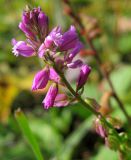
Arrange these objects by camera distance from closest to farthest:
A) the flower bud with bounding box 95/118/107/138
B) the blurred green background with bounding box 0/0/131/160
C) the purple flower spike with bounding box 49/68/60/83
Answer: the purple flower spike with bounding box 49/68/60/83 → the flower bud with bounding box 95/118/107/138 → the blurred green background with bounding box 0/0/131/160

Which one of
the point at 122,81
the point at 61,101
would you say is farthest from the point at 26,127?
the point at 122,81

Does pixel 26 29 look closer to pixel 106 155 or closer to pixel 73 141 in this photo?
pixel 106 155

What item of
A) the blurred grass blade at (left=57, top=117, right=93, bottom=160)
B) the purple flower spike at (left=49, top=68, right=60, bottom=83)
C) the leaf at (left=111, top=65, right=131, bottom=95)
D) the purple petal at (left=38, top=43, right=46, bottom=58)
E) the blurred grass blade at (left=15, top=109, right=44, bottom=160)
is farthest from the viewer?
the leaf at (left=111, top=65, right=131, bottom=95)

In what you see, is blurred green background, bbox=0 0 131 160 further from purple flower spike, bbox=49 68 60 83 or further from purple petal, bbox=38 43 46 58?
purple petal, bbox=38 43 46 58

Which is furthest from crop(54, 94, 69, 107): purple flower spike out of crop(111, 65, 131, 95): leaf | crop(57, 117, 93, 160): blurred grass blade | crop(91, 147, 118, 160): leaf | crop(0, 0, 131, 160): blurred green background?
crop(111, 65, 131, 95): leaf

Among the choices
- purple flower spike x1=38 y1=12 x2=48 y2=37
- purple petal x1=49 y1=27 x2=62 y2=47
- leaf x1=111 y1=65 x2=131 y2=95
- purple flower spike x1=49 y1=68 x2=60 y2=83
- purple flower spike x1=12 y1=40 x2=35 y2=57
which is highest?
purple flower spike x1=38 y1=12 x2=48 y2=37

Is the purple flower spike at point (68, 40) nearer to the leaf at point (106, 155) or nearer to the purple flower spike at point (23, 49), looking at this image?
the purple flower spike at point (23, 49)

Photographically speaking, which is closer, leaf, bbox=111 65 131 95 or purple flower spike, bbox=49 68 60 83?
purple flower spike, bbox=49 68 60 83

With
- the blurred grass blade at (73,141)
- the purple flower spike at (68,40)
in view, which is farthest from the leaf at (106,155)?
the purple flower spike at (68,40)
